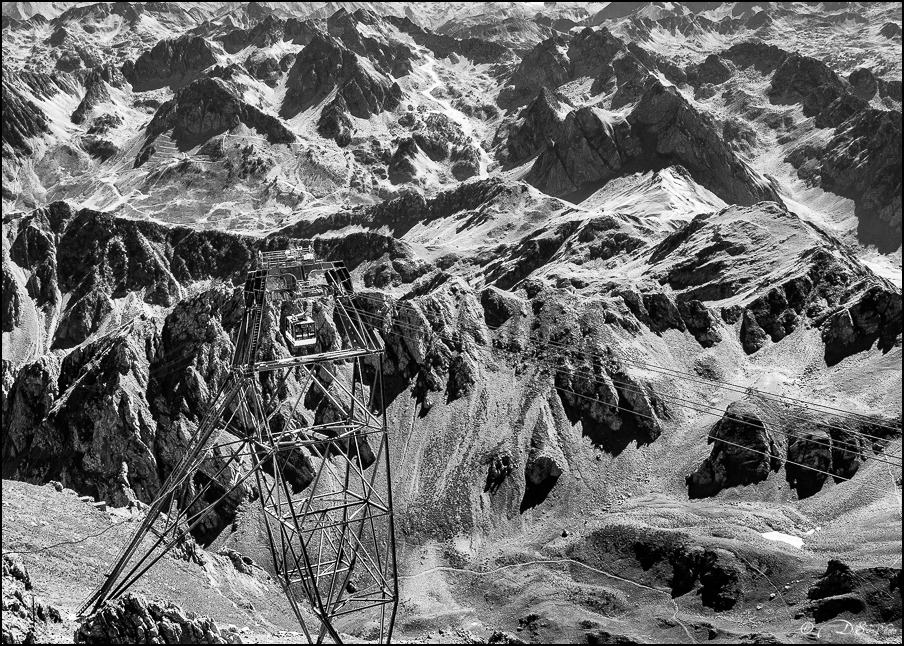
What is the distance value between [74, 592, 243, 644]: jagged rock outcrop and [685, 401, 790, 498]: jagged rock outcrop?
5037 cm

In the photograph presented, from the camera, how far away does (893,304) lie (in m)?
105

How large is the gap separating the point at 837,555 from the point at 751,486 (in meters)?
14.5

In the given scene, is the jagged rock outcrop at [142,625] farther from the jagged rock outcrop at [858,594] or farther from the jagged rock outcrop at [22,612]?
the jagged rock outcrop at [858,594]

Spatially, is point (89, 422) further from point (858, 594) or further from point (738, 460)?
point (858, 594)

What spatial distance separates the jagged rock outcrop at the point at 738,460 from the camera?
300 feet

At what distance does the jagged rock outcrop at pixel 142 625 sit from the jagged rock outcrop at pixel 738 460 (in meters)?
50.4

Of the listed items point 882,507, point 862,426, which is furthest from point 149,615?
point 862,426

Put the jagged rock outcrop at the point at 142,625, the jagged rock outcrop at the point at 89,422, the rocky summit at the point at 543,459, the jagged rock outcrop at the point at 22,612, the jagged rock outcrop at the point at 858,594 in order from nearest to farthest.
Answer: the jagged rock outcrop at the point at 22,612, the jagged rock outcrop at the point at 142,625, the jagged rock outcrop at the point at 858,594, the rocky summit at the point at 543,459, the jagged rock outcrop at the point at 89,422

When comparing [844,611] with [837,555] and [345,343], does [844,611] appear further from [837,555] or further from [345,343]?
[345,343]

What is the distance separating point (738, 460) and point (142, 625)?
59.8 meters

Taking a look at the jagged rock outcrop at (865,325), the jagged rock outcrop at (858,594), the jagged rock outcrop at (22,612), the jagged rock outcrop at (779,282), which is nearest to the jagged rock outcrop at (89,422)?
the jagged rock outcrop at (22,612)

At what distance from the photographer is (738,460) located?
92.2 metres

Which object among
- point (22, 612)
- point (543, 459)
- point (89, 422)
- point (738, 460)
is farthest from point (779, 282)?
point (22, 612)

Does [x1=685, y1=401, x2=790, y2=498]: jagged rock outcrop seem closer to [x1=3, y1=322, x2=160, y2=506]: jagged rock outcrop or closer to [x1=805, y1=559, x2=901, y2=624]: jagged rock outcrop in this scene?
[x1=805, y1=559, x2=901, y2=624]: jagged rock outcrop
